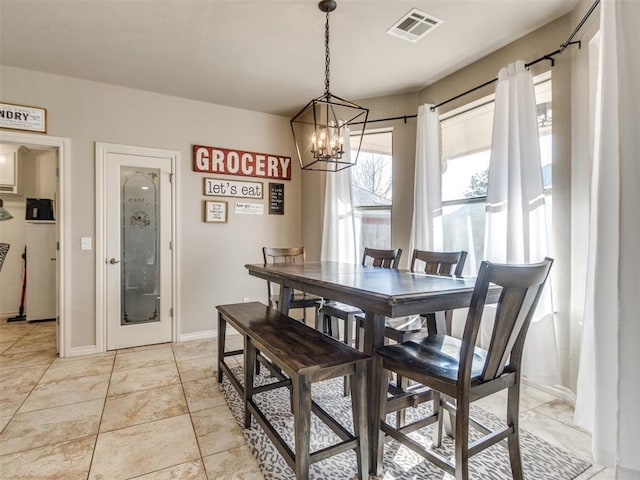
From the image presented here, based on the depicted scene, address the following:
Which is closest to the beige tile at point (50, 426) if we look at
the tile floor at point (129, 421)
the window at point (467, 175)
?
the tile floor at point (129, 421)

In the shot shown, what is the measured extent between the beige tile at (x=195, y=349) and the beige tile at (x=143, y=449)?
47.1 inches

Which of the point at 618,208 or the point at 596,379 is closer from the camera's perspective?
the point at 618,208

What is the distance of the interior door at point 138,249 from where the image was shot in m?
3.44

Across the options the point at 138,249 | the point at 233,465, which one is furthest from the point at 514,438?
the point at 138,249

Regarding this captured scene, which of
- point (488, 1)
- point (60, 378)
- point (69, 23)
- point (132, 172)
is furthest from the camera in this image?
point (132, 172)

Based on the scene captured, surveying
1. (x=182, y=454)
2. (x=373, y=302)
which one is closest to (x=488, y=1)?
(x=373, y=302)

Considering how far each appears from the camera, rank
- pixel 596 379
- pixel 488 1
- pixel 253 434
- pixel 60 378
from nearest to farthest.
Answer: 1. pixel 596 379
2. pixel 253 434
3. pixel 488 1
4. pixel 60 378

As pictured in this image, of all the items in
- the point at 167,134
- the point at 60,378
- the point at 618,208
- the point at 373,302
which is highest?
the point at 167,134

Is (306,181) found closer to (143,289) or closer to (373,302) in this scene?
(143,289)

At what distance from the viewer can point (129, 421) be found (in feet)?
6.86

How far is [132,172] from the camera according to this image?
3539 millimetres

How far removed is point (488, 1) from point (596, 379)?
2343 millimetres

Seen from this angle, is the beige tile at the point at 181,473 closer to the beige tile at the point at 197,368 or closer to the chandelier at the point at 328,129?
the beige tile at the point at 197,368

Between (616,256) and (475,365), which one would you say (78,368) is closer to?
(475,365)
